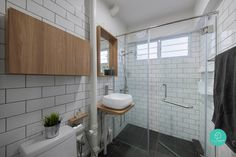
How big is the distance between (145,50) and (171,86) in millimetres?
974

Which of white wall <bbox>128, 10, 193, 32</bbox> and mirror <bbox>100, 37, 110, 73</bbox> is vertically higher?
white wall <bbox>128, 10, 193, 32</bbox>

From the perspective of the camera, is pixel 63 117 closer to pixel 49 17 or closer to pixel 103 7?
pixel 49 17

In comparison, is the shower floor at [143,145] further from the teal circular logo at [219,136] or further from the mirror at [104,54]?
the mirror at [104,54]

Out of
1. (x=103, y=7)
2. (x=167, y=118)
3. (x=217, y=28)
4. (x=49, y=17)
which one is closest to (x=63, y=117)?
(x=49, y=17)

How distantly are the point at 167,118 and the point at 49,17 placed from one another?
2502 millimetres

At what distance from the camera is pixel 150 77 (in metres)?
2.20

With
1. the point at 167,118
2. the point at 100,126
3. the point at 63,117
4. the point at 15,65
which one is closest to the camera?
the point at 15,65

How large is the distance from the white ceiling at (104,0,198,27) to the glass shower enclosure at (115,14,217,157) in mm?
260

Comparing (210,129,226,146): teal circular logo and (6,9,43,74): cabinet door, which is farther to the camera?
(210,129,226,146): teal circular logo

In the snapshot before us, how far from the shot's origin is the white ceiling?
5.60ft

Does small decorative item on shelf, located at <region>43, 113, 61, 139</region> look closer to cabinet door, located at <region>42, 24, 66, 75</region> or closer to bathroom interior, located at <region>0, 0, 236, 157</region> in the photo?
bathroom interior, located at <region>0, 0, 236, 157</region>

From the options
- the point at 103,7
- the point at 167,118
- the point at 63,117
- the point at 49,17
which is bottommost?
the point at 167,118

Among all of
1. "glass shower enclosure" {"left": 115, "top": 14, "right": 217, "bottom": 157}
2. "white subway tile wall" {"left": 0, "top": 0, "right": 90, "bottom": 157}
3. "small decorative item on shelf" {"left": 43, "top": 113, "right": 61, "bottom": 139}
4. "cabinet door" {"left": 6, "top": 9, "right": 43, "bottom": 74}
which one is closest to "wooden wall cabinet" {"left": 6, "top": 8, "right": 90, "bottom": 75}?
"cabinet door" {"left": 6, "top": 9, "right": 43, "bottom": 74}

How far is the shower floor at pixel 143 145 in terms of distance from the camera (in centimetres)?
159
